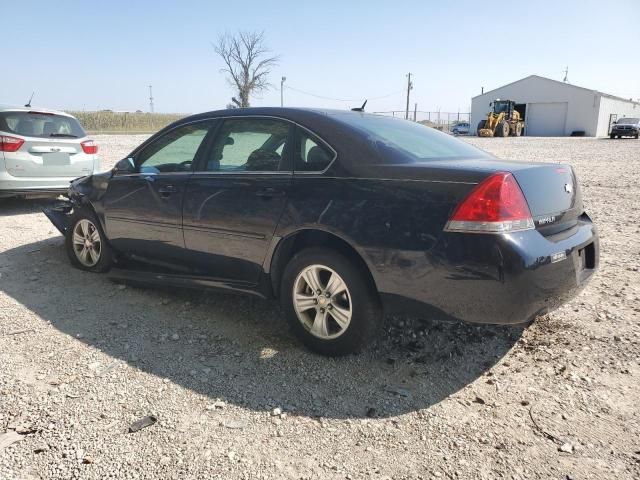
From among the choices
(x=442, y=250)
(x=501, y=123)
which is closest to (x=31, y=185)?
(x=442, y=250)

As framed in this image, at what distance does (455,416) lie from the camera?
281 cm

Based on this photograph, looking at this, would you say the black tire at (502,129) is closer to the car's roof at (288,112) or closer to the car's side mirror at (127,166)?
the car's roof at (288,112)

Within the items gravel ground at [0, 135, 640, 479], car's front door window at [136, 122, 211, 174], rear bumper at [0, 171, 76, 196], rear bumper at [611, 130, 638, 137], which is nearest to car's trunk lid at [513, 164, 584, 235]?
gravel ground at [0, 135, 640, 479]

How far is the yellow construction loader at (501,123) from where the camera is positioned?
40.1 metres

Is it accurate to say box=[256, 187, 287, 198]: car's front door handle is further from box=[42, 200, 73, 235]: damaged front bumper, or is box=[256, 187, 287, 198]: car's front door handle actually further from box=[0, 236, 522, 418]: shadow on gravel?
box=[42, 200, 73, 235]: damaged front bumper

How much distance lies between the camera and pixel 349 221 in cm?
314

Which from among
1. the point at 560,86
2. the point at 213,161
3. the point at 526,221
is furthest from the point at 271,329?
the point at 560,86

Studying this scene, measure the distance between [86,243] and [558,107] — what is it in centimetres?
5492

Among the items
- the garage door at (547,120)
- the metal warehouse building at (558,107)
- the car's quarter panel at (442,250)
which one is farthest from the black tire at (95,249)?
the metal warehouse building at (558,107)

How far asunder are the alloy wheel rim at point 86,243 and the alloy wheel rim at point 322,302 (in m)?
2.50

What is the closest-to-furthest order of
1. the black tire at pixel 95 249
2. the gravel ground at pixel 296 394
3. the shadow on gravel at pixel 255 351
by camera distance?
the gravel ground at pixel 296 394, the shadow on gravel at pixel 255 351, the black tire at pixel 95 249

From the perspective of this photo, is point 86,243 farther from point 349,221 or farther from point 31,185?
point 31,185

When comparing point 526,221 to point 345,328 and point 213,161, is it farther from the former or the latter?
point 213,161

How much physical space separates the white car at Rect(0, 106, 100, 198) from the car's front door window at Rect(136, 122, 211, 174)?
14.1ft
